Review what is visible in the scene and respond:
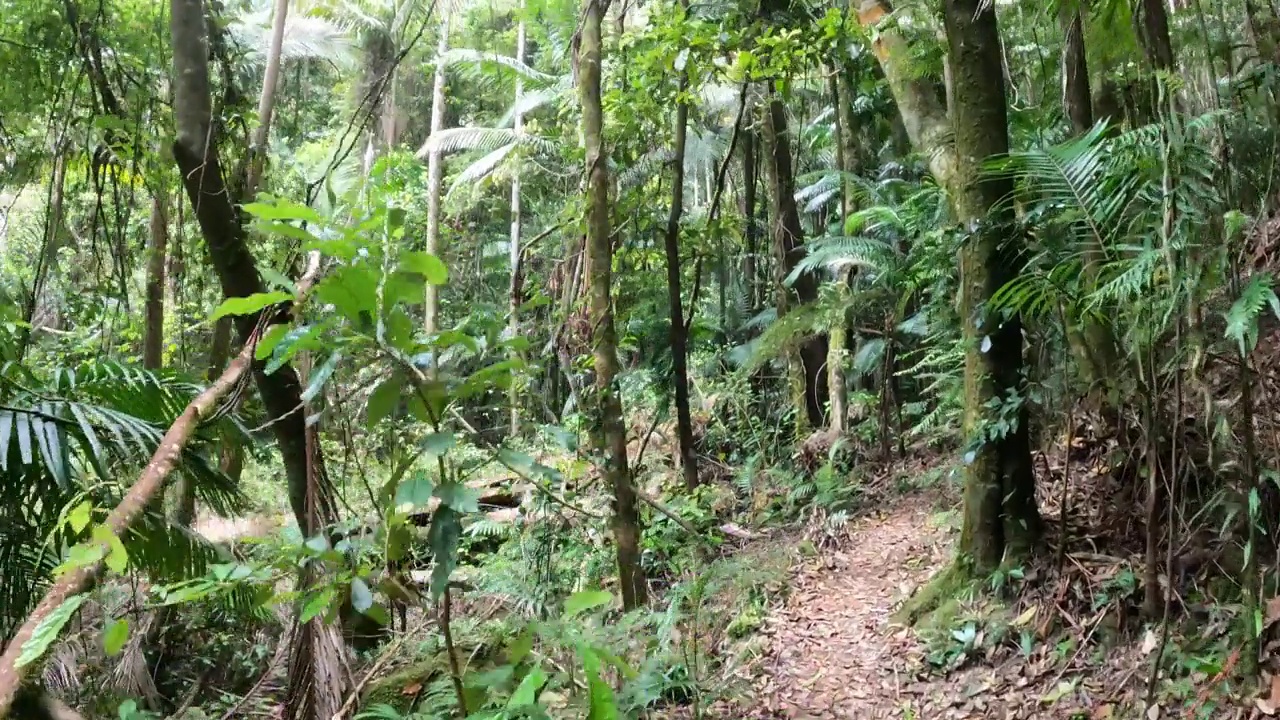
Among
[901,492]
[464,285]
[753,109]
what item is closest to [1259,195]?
[901,492]

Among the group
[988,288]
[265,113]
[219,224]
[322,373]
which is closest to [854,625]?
[988,288]

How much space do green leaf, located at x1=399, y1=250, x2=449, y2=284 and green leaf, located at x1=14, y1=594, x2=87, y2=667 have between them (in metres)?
0.96

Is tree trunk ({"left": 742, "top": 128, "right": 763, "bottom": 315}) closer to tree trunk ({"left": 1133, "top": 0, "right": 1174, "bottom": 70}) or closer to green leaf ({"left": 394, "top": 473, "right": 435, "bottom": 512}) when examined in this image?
tree trunk ({"left": 1133, "top": 0, "right": 1174, "bottom": 70})

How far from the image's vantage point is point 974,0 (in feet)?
13.2

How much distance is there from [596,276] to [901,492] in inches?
142

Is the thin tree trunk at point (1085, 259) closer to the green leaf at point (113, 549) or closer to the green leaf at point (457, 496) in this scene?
the green leaf at point (457, 496)

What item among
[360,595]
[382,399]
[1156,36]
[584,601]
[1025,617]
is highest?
[1156,36]

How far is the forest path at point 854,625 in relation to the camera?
4.17 meters

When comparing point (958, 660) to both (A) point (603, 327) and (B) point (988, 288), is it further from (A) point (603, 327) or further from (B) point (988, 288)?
(A) point (603, 327)

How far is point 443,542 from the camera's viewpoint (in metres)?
1.87

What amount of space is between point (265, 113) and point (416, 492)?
4.89 metres

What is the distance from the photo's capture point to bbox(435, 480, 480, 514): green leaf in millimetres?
1825

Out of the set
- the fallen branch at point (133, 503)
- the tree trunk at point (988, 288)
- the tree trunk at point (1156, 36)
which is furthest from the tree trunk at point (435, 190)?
the tree trunk at point (1156, 36)

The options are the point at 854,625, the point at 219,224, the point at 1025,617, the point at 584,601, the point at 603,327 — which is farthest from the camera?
the point at 603,327
